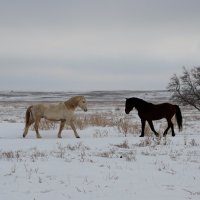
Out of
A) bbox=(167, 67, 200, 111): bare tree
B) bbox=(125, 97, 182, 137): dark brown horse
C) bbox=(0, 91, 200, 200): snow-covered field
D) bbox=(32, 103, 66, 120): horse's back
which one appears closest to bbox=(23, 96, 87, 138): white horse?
bbox=(32, 103, 66, 120): horse's back

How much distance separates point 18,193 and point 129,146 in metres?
5.72

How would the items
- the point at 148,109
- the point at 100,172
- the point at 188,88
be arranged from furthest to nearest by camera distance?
1. the point at 188,88
2. the point at 148,109
3. the point at 100,172

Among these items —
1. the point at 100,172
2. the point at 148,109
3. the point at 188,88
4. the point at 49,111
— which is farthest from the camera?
the point at 188,88

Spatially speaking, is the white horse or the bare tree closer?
the white horse

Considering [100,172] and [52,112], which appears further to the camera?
[52,112]

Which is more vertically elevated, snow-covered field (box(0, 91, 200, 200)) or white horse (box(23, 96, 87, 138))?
white horse (box(23, 96, 87, 138))

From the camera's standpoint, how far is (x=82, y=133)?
15.1 m

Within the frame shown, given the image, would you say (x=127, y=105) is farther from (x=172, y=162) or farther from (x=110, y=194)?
(x=110, y=194)

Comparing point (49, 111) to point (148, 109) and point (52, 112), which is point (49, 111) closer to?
point (52, 112)

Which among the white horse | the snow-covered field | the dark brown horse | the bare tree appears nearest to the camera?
the snow-covered field

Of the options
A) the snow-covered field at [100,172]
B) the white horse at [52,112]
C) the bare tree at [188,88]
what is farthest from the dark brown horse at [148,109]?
the bare tree at [188,88]

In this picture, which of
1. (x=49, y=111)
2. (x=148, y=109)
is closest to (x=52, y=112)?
(x=49, y=111)

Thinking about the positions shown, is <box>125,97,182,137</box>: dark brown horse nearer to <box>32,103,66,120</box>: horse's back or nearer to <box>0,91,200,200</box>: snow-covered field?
<box>32,103,66,120</box>: horse's back

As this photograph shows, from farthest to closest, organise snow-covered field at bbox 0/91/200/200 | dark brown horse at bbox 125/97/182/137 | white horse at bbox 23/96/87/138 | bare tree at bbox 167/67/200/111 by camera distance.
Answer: bare tree at bbox 167/67/200/111 < dark brown horse at bbox 125/97/182/137 < white horse at bbox 23/96/87/138 < snow-covered field at bbox 0/91/200/200
